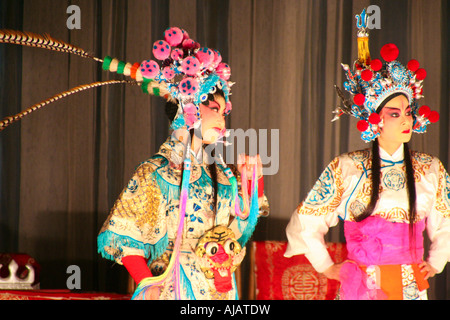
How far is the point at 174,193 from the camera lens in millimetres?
2197

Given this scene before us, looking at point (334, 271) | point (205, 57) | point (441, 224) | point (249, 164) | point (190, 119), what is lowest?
point (334, 271)

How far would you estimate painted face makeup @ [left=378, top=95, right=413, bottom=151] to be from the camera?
7.64ft

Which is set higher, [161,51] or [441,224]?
[161,51]

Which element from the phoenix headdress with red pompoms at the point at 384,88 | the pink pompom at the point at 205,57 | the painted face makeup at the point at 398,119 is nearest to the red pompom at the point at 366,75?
the phoenix headdress with red pompoms at the point at 384,88

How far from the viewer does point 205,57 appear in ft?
7.21

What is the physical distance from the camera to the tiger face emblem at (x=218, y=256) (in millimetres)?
2135

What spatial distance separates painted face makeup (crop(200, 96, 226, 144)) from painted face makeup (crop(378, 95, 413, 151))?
62 cm

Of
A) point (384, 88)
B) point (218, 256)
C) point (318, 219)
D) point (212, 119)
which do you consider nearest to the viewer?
point (218, 256)

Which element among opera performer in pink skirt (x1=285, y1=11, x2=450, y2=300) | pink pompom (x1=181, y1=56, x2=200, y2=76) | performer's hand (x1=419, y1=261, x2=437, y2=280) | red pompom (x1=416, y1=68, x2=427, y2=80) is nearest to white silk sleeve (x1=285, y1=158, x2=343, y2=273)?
opera performer in pink skirt (x1=285, y1=11, x2=450, y2=300)

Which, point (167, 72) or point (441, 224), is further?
point (441, 224)

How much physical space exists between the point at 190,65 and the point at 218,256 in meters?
0.67

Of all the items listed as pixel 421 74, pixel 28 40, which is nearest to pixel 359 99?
pixel 421 74

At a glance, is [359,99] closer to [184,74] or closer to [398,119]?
[398,119]

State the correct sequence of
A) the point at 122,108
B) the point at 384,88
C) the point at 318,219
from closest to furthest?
the point at 384,88
the point at 318,219
the point at 122,108
